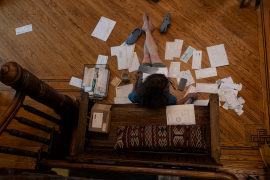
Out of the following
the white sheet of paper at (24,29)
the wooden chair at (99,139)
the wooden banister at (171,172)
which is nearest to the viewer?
the wooden banister at (171,172)

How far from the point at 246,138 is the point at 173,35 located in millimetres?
1529

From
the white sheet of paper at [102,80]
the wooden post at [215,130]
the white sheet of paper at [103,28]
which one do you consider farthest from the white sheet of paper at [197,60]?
the white sheet of paper at [103,28]

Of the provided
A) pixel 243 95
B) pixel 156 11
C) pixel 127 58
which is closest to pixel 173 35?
pixel 156 11

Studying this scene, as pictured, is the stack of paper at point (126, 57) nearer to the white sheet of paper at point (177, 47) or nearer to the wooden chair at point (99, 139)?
the white sheet of paper at point (177, 47)

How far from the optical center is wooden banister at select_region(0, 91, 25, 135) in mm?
1139

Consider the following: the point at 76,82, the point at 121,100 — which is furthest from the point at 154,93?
the point at 76,82

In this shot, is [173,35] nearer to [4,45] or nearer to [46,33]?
[46,33]

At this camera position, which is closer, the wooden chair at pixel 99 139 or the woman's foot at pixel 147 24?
the wooden chair at pixel 99 139

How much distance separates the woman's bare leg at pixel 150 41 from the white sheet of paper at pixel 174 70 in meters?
0.20

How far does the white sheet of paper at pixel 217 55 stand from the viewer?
7.32 feet

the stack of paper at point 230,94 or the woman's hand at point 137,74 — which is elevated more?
the woman's hand at point 137,74

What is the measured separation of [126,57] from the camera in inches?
95.4

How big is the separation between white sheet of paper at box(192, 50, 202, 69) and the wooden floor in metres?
0.06

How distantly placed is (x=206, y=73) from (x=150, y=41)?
2.70 ft
